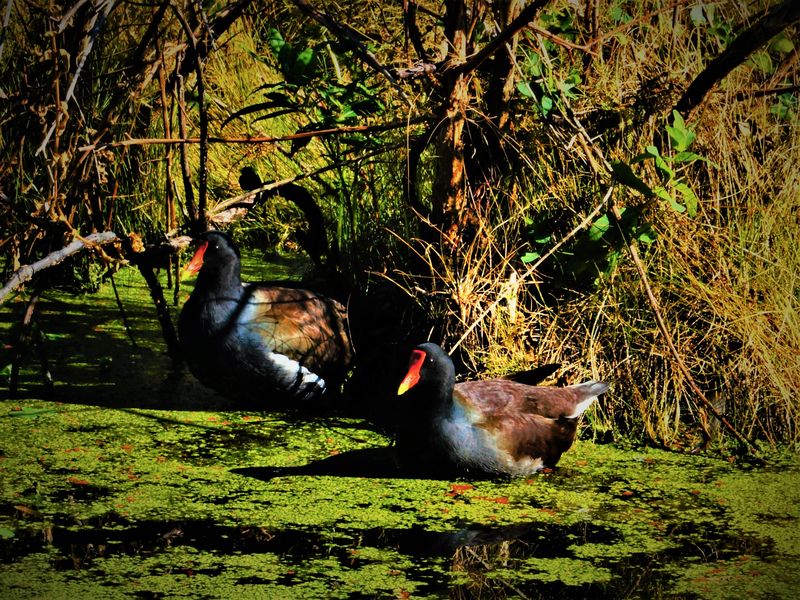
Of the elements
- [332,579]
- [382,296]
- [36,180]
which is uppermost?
[36,180]

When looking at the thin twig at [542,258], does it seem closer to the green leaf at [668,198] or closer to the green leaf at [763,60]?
the green leaf at [668,198]

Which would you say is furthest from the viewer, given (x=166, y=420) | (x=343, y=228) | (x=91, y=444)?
(x=343, y=228)

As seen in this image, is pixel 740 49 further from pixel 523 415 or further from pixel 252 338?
pixel 252 338

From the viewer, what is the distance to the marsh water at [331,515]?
2.77m

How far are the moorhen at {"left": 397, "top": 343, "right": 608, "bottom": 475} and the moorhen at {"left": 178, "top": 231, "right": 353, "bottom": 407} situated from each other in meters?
0.84

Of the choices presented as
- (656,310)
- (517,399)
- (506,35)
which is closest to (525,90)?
(506,35)

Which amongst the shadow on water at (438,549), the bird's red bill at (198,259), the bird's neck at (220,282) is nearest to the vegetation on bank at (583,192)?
the bird's red bill at (198,259)

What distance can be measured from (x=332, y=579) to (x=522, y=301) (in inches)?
73.1

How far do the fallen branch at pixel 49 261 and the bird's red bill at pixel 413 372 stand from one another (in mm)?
1256

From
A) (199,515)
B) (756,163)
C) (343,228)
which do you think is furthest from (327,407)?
(756,163)

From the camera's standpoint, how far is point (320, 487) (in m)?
3.49

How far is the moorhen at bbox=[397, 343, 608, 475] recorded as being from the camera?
356 centimetres

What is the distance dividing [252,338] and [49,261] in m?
0.89

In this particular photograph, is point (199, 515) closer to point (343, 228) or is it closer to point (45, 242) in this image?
point (343, 228)
